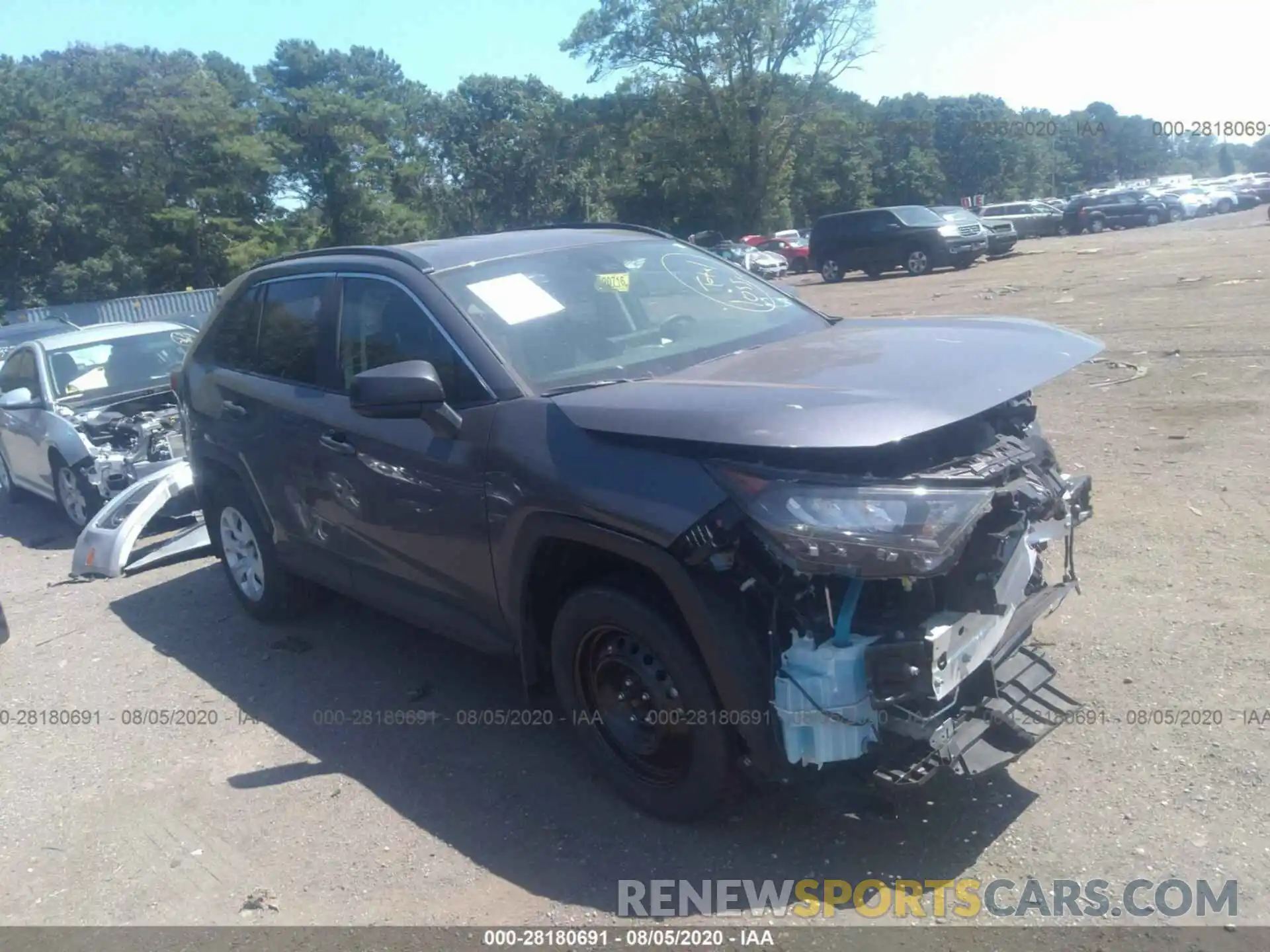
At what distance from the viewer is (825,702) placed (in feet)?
10.1

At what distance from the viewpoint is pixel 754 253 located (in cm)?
3825

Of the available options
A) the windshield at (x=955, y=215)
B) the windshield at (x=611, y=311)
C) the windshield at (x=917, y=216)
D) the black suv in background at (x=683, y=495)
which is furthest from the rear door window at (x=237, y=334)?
the windshield at (x=955, y=215)

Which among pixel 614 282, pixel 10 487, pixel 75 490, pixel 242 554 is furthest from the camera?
pixel 10 487

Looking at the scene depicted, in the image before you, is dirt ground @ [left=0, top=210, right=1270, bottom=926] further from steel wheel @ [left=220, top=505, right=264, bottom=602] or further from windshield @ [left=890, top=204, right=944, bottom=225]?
windshield @ [left=890, top=204, right=944, bottom=225]

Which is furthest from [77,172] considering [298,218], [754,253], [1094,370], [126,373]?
[1094,370]

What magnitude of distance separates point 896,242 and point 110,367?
21986mm

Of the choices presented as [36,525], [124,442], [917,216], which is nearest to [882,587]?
[124,442]

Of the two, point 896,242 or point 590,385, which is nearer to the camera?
point 590,385

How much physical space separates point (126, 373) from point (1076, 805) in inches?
332

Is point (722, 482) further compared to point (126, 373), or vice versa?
point (126, 373)

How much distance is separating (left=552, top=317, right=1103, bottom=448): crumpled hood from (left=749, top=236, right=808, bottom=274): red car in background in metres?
36.2

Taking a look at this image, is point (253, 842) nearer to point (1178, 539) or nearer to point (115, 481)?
point (1178, 539)

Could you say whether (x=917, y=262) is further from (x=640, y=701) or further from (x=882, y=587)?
(x=882, y=587)

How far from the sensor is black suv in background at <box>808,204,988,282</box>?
2700 centimetres
